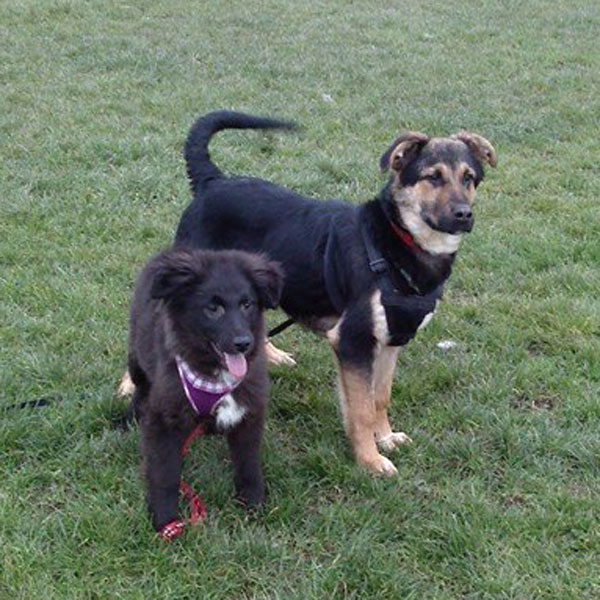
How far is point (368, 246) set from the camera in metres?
4.02

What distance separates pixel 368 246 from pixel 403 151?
0.48 meters

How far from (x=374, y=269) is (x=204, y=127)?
1.30m

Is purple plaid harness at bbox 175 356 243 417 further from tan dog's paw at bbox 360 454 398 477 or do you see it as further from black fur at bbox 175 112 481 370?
tan dog's paw at bbox 360 454 398 477

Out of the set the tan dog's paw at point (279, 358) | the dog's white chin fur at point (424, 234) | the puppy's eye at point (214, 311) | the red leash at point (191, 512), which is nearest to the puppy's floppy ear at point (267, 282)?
the puppy's eye at point (214, 311)

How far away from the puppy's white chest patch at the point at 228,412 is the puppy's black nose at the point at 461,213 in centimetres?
128

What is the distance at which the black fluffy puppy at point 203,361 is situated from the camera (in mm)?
3256

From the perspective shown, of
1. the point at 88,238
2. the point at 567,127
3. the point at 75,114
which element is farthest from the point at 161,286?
the point at 567,127

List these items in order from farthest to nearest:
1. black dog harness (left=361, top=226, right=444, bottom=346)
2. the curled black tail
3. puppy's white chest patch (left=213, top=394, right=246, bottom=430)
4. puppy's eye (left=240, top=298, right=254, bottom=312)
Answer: the curled black tail → black dog harness (left=361, top=226, right=444, bottom=346) → puppy's white chest patch (left=213, top=394, right=246, bottom=430) → puppy's eye (left=240, top=298, right=254, bottom=312)

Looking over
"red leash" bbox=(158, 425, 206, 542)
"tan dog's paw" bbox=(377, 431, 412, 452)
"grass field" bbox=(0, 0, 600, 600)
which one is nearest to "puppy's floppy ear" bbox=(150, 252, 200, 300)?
"red leash" bbox=(158, 425, 206, 542)

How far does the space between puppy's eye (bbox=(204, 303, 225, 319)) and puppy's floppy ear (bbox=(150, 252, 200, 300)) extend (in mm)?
108

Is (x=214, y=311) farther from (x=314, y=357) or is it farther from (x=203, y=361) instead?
(x=314, y=357)

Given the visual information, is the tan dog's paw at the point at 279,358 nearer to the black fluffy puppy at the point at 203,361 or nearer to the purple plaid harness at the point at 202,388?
the black fluffy puppy at the point at 203,361

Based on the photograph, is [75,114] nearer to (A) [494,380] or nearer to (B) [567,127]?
(B) [567,127]

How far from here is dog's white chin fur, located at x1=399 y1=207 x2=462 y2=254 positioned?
3998 mm
